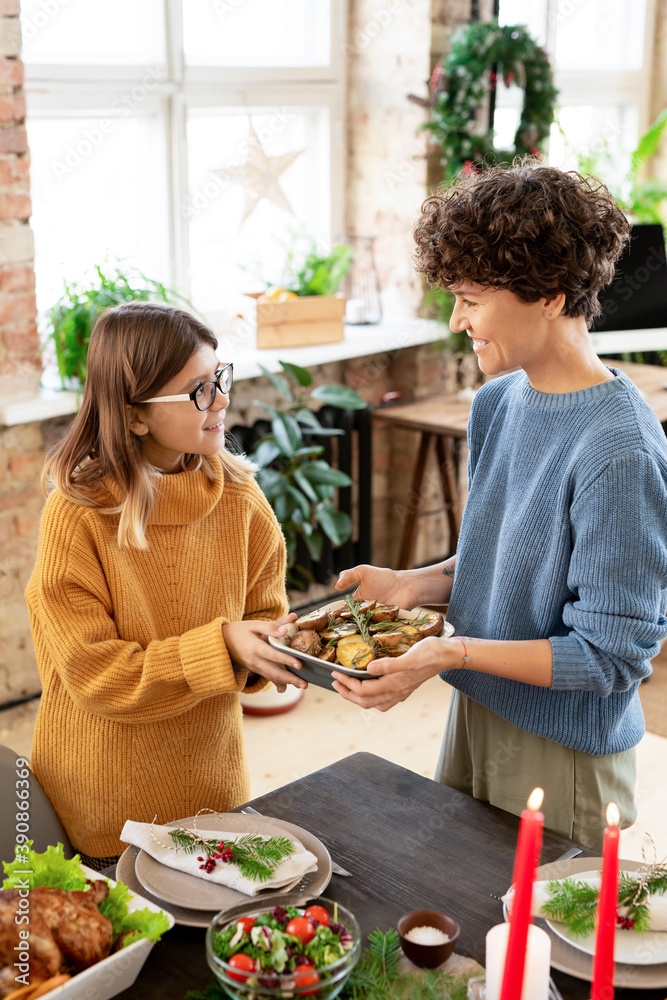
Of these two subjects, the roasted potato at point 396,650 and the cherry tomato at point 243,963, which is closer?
the cherry tomato at point 243,963

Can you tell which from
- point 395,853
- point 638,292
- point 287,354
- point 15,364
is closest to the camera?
point 395,853

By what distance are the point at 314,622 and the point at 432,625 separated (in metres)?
0.16

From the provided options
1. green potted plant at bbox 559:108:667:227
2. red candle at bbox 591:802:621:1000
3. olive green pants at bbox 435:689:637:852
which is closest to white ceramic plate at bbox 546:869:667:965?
red candle at bbox 591:802:621:1000

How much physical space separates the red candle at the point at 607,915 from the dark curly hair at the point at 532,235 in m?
Result: 0.73

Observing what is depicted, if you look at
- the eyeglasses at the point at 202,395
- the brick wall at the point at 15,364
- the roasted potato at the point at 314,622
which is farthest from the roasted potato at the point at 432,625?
the brick wall at the point at 15,364

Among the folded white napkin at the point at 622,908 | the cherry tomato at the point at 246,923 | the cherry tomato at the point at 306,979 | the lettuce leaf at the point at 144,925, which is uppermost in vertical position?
the cherry tomato at the point at 306,979

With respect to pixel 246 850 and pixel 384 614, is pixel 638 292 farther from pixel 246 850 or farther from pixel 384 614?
pixel 246 850

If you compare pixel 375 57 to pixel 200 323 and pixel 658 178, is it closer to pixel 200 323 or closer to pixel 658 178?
pixel 658 178

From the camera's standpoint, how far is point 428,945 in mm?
1062

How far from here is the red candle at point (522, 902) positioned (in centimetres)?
83

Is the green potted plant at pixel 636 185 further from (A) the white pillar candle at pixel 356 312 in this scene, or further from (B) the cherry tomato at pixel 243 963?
(B) the cherry tomato at pixel 243 963

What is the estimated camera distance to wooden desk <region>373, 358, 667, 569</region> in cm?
355

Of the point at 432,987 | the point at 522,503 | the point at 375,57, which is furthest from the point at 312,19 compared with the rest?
the point at 432,987

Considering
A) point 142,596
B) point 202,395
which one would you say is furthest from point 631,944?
point 202,395
